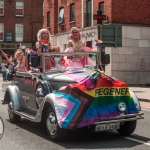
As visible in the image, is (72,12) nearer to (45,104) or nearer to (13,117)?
(13,117)

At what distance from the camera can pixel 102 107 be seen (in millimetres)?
7223

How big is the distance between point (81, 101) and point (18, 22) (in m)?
52.1

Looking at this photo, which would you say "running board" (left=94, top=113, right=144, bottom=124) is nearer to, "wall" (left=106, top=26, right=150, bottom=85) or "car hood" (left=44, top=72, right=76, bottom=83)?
"car hood" (left=44, top=72, right=76, bottom=83)

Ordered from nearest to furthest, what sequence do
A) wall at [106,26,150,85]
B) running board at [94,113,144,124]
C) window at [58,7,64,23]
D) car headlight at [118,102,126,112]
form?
running board at [94,113,144,124], car headlight at [118,102,126,112], wall at [106,26,150,85], window at [58,7,64,23]

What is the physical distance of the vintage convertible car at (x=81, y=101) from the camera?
7.06m

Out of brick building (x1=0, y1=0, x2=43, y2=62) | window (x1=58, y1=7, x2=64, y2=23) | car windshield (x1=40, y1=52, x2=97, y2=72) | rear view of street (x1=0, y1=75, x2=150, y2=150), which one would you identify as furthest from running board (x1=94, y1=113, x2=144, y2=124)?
brick building (x1=0, y1=0, x2=43, y2=62)

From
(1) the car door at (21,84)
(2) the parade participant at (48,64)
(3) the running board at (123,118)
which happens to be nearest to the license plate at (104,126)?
(3) the running board at (123,118)

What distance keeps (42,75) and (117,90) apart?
1.63 metres

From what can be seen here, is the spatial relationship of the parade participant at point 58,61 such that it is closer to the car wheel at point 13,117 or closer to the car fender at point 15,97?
the car fender at point 15,97

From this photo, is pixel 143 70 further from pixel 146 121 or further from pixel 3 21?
pixel 3 21

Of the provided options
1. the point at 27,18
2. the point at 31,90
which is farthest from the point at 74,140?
the point at 27,18

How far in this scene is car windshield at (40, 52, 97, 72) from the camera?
8.28 metres

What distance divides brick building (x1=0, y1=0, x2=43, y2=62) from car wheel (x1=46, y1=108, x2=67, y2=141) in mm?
49954

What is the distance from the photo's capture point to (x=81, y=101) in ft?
23.2
